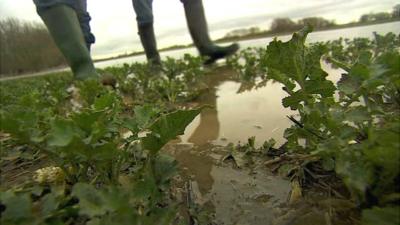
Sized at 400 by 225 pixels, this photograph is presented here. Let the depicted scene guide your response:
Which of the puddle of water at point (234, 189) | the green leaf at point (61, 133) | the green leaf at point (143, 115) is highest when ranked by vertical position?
the green leaf at point (61, 133)

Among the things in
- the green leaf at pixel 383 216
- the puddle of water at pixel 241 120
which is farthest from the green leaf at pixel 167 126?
the puddle of water at pixel 241 120

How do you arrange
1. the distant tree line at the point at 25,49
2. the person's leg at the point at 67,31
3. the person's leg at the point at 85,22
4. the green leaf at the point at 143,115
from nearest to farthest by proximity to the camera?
the green leaf at the point at 143,115, the person's leg at the point at 67,31, the person's leg at the point at 85,22, the distant tree line at the point at 25,49

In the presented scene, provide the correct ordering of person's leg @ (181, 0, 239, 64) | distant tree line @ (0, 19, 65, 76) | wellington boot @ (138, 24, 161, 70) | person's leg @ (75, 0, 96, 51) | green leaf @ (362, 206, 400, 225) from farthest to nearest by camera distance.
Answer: distant tree line @ (0, 19, 65, 76), wellington boot @ (138, 24, 161, 70), person's leg @ (181, 0, 239, 64), person's leg @ (75, 0, 96, 51), green leaf @ (362, 206, 400, 225)

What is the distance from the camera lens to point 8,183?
1135 millimetres

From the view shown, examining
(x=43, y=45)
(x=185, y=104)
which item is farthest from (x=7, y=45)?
(x=185, y=104)

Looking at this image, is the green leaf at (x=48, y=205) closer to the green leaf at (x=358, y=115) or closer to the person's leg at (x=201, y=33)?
the green leaf at (x=358, y=115)

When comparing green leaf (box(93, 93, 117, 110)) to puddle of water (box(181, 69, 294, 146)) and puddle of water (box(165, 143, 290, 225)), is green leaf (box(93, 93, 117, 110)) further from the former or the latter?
puddle of water (box(181, 69, 294, 146))

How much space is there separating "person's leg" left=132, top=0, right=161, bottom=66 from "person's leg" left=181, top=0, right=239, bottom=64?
17.2 inches

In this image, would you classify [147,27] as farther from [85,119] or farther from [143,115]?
[85,119]

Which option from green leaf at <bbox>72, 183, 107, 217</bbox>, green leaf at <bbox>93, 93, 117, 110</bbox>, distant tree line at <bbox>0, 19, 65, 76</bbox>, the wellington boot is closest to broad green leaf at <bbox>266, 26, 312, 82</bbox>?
green leaf at <bbox>93, 93, 117, 110</bbox>

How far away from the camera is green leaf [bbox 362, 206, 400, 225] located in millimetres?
553

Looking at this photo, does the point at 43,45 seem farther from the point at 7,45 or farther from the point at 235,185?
the point at 235,185

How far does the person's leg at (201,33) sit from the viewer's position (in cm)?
418

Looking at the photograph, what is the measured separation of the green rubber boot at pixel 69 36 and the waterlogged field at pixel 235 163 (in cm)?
119
